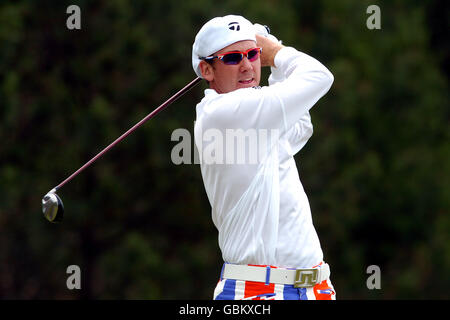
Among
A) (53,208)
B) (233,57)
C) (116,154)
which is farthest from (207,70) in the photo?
(116,154)

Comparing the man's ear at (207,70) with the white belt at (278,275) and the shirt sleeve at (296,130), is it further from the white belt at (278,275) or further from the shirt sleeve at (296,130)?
the white belt at (278,275)

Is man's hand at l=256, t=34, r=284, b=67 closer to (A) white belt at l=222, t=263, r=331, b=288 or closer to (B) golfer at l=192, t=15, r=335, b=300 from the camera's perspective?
(B) golfer at l=192, t=15, r=335, b=300

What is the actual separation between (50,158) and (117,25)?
7.50 ft

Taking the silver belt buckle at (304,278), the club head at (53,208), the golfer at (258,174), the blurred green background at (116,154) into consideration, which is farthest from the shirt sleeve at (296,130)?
the blurred green background at (116,154)

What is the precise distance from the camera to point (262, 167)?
3607 mm

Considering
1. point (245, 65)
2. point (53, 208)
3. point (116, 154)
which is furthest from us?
point (116, 154)

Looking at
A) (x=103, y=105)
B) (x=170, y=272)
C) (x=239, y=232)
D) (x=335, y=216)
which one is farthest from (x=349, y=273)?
(x=239, y=232)

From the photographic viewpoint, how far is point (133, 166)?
14195 millimetres

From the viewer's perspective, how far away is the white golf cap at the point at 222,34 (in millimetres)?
3740

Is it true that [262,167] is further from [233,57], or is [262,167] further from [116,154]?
[116,154]

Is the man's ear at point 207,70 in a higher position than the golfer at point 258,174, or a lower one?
higher

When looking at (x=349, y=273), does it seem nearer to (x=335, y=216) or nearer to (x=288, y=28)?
(x=335, y=216)

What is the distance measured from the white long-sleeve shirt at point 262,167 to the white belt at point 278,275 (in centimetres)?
3

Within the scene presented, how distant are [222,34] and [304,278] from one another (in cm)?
104
